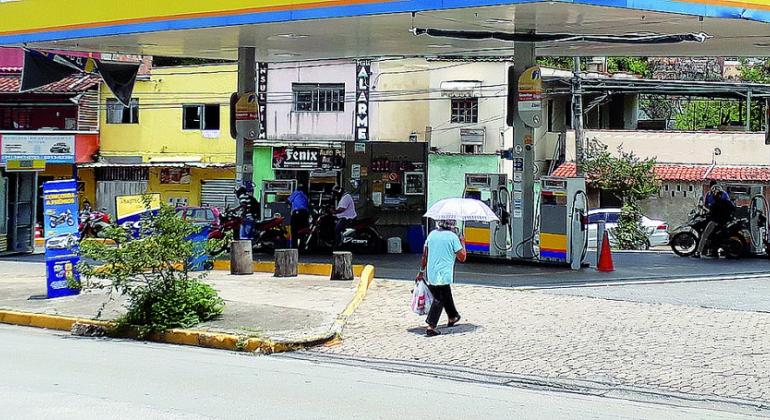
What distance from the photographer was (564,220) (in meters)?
20.8

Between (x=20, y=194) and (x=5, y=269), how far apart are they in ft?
17.8

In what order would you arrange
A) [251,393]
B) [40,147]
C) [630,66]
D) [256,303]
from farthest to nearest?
[630,66] → [40,147] → [256,303] → [251,393]

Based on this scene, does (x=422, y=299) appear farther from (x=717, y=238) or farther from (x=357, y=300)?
(x=717, y=238)

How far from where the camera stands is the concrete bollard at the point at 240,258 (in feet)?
67.8

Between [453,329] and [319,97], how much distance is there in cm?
3197

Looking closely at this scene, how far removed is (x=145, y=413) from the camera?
27.6 feet

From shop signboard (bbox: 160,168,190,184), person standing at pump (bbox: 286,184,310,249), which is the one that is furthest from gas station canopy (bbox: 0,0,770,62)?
shop signboard (bbox: 160,168,190,184)

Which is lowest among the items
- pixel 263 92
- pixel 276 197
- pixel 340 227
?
pixel 340 227

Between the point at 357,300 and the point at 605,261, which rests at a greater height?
the point at 605,261

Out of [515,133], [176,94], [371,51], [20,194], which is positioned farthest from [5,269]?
[176,94]

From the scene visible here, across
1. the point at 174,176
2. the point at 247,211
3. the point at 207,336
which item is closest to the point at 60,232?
the point at 207,336

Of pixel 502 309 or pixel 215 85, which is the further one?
pixel 215 85

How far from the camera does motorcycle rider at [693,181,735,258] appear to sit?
23219 mm

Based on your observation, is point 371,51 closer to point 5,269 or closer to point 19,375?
point 5,269
